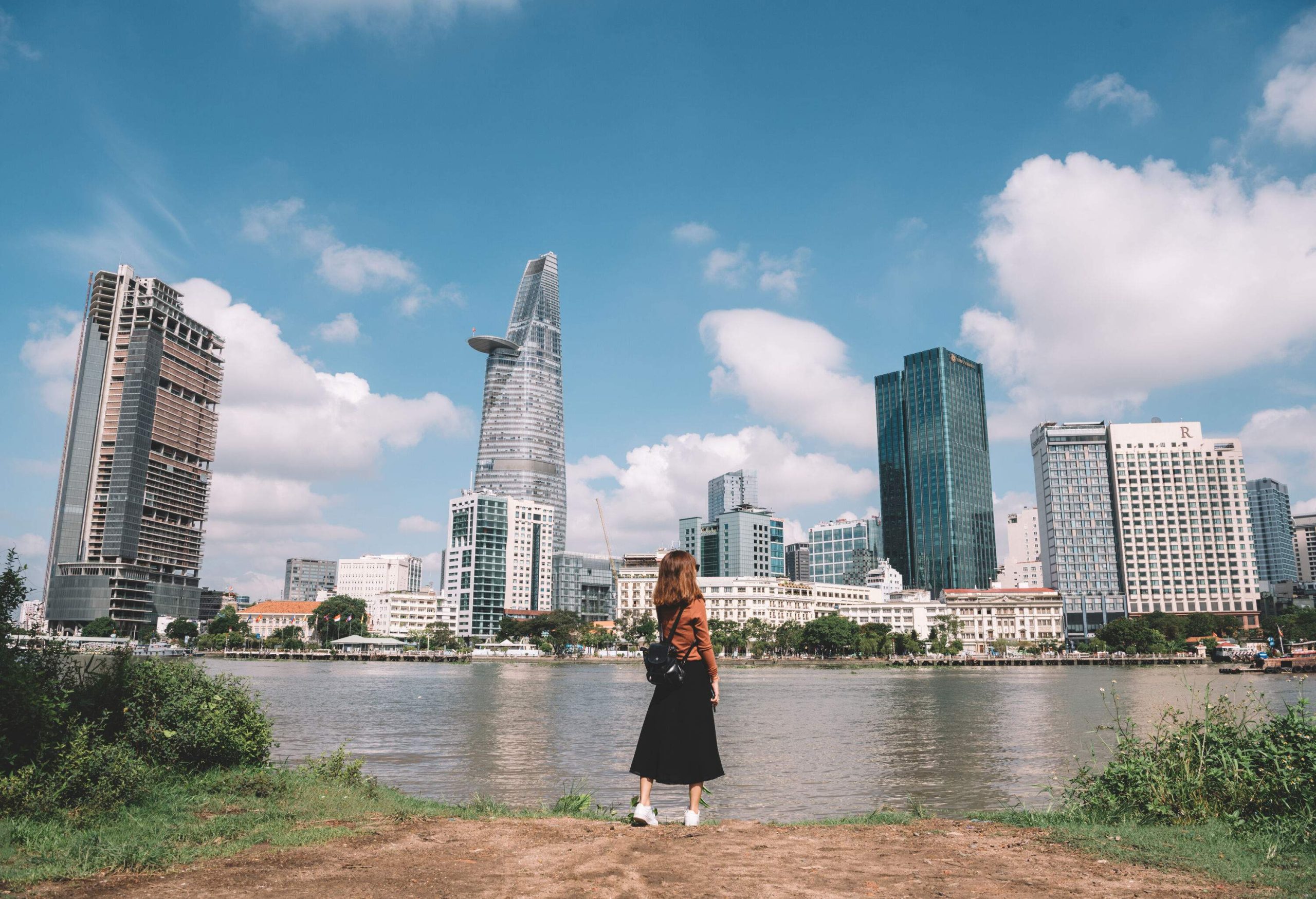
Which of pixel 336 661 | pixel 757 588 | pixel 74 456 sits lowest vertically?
pixel 336 661

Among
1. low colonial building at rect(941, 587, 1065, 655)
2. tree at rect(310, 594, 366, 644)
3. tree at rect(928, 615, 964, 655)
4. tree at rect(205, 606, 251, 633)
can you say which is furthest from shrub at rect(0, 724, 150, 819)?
low colonial building at rect(941, 587, 1065, 655)

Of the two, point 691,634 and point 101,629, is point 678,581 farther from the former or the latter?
point 101,629

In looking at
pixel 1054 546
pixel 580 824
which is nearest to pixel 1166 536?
pixel 1054 546

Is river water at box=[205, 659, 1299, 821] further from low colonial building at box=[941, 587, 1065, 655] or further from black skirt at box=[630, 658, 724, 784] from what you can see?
low colonial building at box=[941, 587, 1065, 655]

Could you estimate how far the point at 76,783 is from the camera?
34.4 ft

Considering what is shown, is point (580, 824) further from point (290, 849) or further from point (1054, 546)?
point (1054, 546)

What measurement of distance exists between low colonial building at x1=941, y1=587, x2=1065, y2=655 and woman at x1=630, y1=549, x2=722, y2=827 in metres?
194

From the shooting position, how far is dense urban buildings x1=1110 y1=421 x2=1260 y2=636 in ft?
620

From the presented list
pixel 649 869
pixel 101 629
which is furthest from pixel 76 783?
pixel 101 629

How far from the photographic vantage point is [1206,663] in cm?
13462

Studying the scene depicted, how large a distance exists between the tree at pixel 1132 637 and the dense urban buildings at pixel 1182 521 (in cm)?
4509

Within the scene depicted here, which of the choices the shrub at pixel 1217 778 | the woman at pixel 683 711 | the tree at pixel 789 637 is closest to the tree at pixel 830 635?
the tree at pixel 789 637

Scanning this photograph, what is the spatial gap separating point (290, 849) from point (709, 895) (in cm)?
456

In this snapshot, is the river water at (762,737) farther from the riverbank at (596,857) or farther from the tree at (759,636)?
the tree at (759,636)
